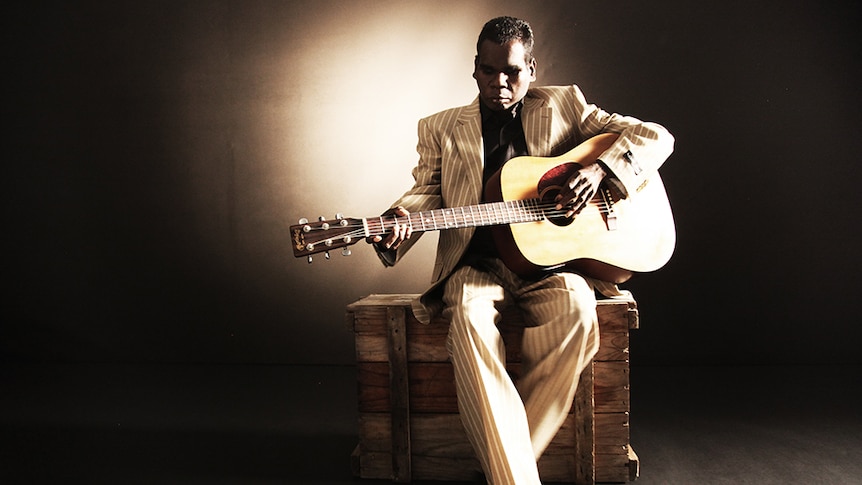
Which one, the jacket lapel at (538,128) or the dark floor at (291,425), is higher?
the jacket lapel at (538,128)

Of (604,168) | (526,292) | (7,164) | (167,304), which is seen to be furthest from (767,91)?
(7,164)

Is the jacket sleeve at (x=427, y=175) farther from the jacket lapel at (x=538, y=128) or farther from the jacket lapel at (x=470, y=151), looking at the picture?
the jacket lapel at (x=538, y=128)

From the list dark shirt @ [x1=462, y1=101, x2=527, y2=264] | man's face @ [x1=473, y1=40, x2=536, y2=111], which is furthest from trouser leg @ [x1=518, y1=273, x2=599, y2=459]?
man's face @ [x1=473, y1=40, x2=536, y2=111]

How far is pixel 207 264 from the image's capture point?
3998 mm

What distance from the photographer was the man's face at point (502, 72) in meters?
2.41

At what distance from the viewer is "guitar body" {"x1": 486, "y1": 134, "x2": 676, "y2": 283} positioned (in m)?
2.28

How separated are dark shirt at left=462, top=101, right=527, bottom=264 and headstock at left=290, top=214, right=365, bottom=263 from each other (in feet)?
1.79

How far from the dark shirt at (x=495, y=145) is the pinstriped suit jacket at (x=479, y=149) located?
0.17 feet

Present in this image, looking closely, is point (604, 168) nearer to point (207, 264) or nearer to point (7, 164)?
point (207, 264)

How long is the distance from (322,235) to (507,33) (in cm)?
96

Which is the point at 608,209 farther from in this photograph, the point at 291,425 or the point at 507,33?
the point at 291,425

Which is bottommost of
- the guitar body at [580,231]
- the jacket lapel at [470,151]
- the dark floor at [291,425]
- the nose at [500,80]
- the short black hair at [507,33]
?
the dark floor at [291,425]

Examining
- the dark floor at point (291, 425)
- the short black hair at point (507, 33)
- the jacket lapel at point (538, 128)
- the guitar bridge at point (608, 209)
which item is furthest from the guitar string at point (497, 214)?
the dark floor at point (291, 425)

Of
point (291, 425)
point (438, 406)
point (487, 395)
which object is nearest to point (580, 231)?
point (487, 395)
